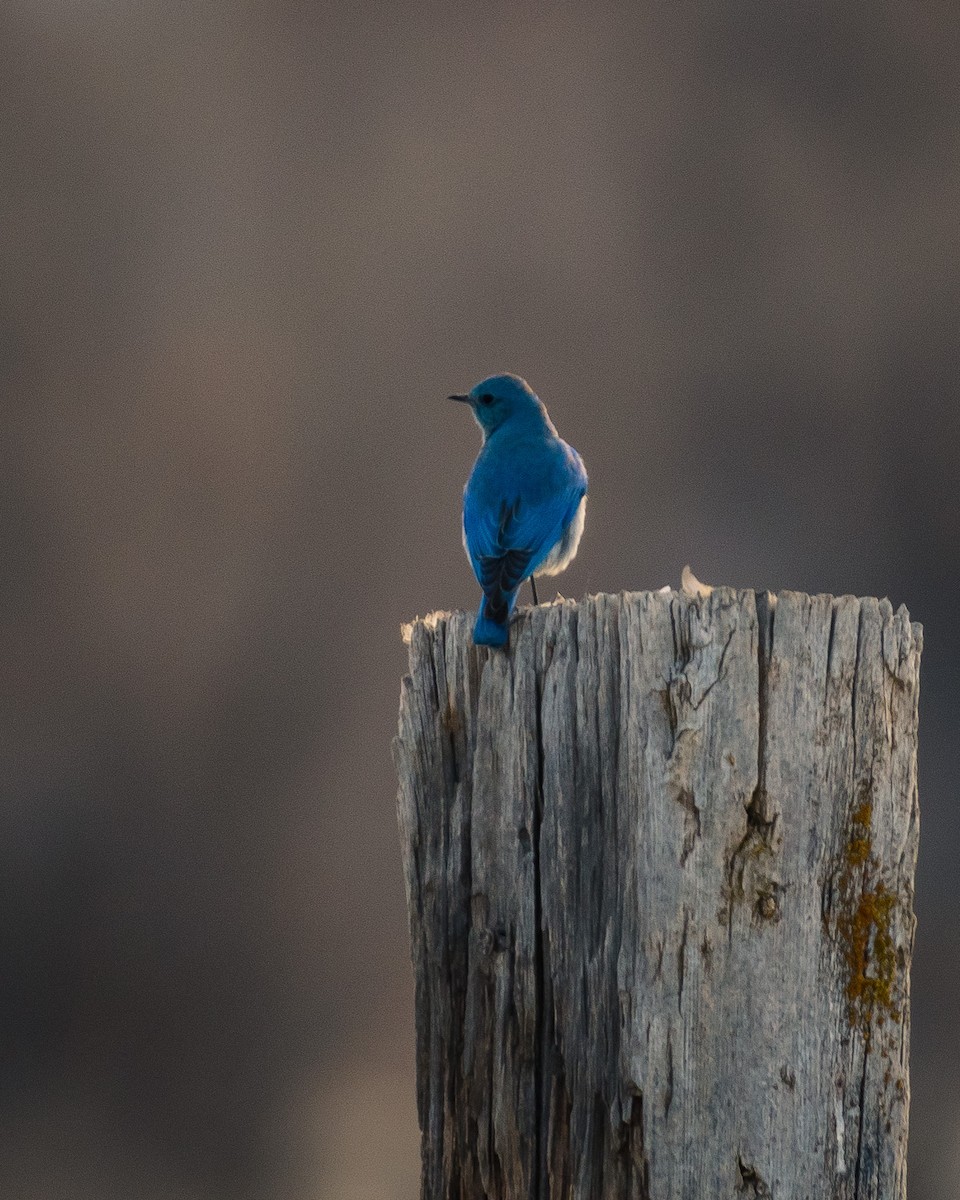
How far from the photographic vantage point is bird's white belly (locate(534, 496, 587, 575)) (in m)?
3.51

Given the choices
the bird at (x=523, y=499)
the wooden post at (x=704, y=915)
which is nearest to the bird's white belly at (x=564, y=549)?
the bird at (x=523, y=499)

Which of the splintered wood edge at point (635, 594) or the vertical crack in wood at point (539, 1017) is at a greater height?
the splintered wood edge at point (635, 594)

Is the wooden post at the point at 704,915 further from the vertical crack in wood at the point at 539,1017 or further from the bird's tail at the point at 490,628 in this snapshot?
the bird's tail at the point at 490,628

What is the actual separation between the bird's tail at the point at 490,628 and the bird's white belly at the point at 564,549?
1.19 meters

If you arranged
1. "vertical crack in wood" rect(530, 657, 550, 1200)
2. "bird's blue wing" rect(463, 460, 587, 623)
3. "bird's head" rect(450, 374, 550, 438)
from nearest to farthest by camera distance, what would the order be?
"vertical crack in wood" rect(530, 657, 550, 1200) < "bird's blue wing" rect(463, 460, 587, 623) < "bird's head" rect(450, 374, 550, 438)

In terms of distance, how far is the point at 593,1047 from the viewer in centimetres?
185

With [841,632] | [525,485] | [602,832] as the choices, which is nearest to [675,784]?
[602,832]

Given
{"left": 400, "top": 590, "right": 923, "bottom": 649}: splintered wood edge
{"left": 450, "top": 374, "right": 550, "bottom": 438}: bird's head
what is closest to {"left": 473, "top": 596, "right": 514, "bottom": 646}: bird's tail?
{"left": 400, "top": 590, "right": 923, "bottom": 649}: splintered wood edge

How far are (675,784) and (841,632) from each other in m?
0.29

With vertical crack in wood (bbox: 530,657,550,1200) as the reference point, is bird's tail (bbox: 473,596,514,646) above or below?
above

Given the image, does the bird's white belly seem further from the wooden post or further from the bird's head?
the wooden post

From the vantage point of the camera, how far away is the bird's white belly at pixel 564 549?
351 cm

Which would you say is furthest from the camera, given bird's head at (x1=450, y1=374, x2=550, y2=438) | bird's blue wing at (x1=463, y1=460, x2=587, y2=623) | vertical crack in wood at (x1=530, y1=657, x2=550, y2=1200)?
bird's head at (x1=450, y1=374, x2=550, y2=438)

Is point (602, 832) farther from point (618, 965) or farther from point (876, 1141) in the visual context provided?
point (876, 1141)
